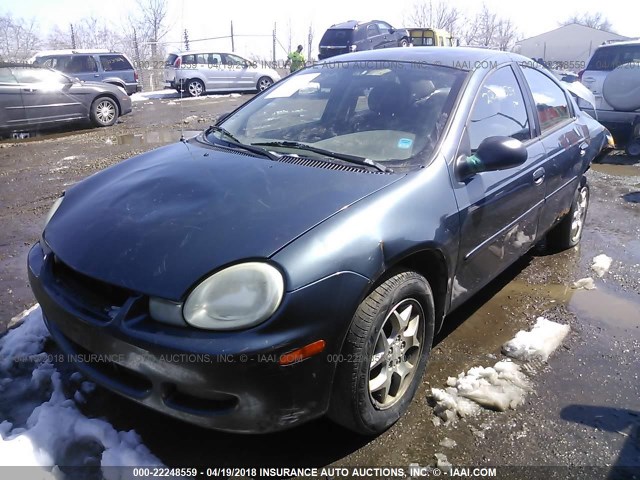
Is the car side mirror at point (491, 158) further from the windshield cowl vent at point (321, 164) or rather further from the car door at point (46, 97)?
the car door at point (46, 97)

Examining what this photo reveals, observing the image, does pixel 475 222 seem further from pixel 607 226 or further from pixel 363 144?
pixel 607 226

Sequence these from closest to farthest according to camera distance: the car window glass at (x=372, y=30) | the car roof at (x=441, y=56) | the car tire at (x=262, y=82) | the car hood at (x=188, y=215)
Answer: the car hood at (x=188, y=215)
the car roof at (x=441, y=56)
the car tire at (x=262, y=82)
the car window glass at (x=372, y=30)

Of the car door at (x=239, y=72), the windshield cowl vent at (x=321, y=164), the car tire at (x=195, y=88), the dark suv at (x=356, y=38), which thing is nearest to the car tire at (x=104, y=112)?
the car tire at (x=195, y=88)

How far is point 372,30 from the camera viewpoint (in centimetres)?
2055

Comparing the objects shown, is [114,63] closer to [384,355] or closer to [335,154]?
[335,154]

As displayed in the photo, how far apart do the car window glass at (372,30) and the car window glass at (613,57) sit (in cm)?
1201

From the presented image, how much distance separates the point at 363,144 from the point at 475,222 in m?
0.72

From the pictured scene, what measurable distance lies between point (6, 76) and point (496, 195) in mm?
10647

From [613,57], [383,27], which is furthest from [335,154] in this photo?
[383,27]

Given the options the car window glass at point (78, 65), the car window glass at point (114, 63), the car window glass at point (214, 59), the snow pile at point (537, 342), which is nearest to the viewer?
the snow pile at point (537, 342)

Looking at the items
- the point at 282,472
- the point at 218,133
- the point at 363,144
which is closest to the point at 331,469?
the point at 282,472

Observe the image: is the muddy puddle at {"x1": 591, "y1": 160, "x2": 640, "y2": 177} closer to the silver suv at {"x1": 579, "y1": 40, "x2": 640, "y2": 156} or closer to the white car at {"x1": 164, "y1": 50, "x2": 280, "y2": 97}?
the silver suv at {"x1": 579, "y1": 40, "x2": 640, "y2": 156}

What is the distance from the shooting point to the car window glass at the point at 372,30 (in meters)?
20.4

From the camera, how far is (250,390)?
6.03ft
